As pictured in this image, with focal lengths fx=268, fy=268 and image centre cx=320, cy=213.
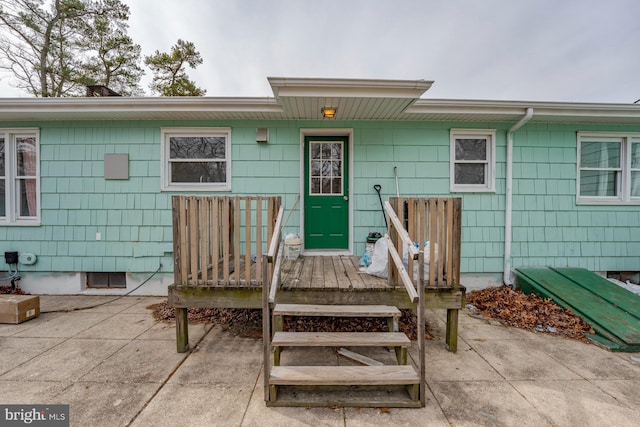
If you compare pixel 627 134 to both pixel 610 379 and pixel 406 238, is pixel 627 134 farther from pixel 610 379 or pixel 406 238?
pixel 406 238

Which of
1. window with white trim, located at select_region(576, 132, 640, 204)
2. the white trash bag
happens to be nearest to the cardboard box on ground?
the white trash bag

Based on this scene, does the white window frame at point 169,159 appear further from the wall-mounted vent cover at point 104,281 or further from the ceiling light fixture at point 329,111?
the wall-mounted vent cover at point 104,281

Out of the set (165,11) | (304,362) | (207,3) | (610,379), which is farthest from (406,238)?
(165,11)

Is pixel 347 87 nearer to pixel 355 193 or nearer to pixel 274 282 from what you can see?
pixel 355 193

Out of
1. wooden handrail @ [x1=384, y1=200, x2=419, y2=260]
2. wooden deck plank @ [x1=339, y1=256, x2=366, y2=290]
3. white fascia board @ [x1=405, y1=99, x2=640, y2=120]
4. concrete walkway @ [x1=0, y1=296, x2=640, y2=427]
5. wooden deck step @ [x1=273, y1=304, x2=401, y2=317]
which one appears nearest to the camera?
concrete walkway @ [x1=0, y1=296, x2=640, y2=427]

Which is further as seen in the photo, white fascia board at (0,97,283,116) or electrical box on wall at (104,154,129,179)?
electrical box on wall at (104,154,129,179)

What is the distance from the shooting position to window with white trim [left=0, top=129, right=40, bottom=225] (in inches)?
168

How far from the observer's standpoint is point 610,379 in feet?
7.38

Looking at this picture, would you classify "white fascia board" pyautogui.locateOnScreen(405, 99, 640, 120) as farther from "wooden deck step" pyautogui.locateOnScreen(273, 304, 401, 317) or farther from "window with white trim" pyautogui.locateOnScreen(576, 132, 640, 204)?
"wooden deck step" pyautogui.locateOnScreen(273, 304, 401, 317)

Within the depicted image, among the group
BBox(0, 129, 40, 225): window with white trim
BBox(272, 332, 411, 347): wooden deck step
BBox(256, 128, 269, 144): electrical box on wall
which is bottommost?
BBox(272, 332, 411, 347): wooden deck step

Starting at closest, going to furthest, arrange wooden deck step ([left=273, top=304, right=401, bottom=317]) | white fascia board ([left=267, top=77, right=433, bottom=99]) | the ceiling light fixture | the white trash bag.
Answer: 1. wooden deck step ([left=273, top=304, right=401, bottom=317])
2. the white trash bag
3. white fascia board ([left=267, top=77, right=433, bottom=99])
4. the ceiling light fixture

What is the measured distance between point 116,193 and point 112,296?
164 centimetres

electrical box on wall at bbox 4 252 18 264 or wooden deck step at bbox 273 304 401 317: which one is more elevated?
electrical box on wall at bbox 4 252 18 264

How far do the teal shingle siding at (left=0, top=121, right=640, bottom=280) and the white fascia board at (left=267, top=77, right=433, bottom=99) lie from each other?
0.87 metres
